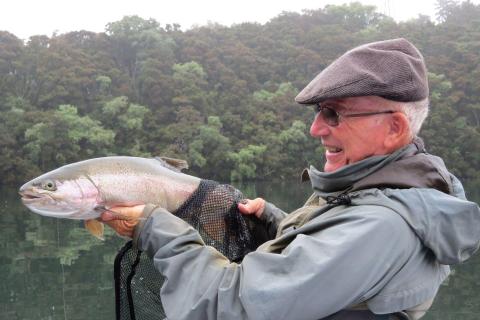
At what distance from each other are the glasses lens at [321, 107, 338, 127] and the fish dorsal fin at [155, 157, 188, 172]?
3.68ft

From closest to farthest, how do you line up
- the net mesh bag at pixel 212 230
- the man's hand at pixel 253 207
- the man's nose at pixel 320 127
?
the man's nose at pixel 320 127 → the net mesh bag at pixel 212 230 → the man's hand at pixel 253 207

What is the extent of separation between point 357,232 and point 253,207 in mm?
1218

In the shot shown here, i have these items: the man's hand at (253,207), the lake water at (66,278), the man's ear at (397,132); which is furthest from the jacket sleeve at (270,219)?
the lake water at (66,278)

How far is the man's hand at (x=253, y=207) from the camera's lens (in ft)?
9.25

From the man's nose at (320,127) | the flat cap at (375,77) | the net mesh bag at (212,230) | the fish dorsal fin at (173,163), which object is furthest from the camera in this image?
the fish dorsal fin at (173,163)

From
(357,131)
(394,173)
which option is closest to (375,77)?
(357,131)

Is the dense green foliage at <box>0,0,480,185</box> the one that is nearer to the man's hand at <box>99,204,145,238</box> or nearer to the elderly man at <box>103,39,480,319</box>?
the man's hand at <box>99,204,145,238</box>

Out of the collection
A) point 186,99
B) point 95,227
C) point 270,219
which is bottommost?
point 186,99

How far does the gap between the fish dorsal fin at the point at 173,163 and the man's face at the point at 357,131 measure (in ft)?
3.71

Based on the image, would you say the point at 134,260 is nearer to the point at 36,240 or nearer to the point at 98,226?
the point at 98,226

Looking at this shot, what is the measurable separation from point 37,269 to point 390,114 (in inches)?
702

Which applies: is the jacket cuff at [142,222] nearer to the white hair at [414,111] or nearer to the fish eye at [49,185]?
the fish eye at [49,185]

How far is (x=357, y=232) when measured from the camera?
5.37 feet

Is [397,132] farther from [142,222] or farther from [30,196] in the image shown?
[30,196]
